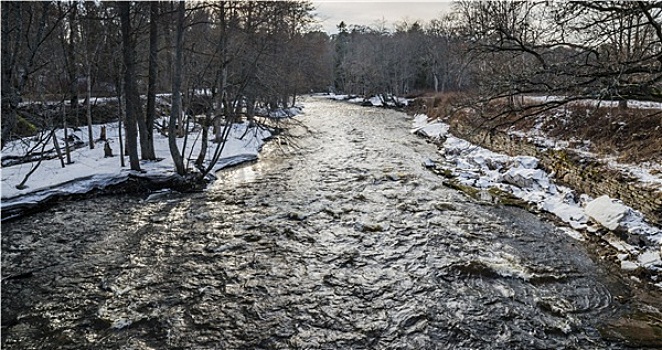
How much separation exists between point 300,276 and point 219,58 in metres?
8.59

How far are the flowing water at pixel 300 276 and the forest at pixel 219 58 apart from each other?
2.30 meters

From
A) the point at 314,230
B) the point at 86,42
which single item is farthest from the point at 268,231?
the point at 86,42

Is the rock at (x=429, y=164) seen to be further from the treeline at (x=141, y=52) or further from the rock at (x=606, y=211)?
the treeline at (x=141, y=52)

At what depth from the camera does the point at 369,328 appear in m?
5.16

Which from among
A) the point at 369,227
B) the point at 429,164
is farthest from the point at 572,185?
the point at 369,227

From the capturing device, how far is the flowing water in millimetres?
5051

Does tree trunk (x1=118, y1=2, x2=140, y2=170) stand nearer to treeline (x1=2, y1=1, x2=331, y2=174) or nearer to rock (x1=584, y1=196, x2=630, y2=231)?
treeline (x1=2, y1=1, x2=331, y2=174)

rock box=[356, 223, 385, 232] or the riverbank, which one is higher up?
the riverbank

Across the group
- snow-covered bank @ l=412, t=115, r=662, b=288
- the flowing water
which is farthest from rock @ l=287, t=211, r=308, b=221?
snow-covered bank @ l=412, t=115, r=662, b=288

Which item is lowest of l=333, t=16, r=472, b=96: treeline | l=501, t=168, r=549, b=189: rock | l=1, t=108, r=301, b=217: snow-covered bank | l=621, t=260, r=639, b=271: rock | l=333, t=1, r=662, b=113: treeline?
l=621, t=260, r=639, b=271: rock

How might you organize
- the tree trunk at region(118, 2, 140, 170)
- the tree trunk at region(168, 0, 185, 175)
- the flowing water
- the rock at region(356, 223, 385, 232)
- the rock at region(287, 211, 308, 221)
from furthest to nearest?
the tree trunk at region(118, 2, 140, 170) → the tree trunk at region(168, 0, 185, 175) → the rock at region(287, 211, 308, 221) → the rock at region(356, 223, 385, 232) → the flowing water

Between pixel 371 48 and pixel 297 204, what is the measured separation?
44656mm

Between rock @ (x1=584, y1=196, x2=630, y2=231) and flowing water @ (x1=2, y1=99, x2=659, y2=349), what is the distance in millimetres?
823

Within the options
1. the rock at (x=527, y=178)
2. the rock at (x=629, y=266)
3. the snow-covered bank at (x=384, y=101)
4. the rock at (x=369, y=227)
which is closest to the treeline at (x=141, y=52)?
the rock at (x=369, y=227)
